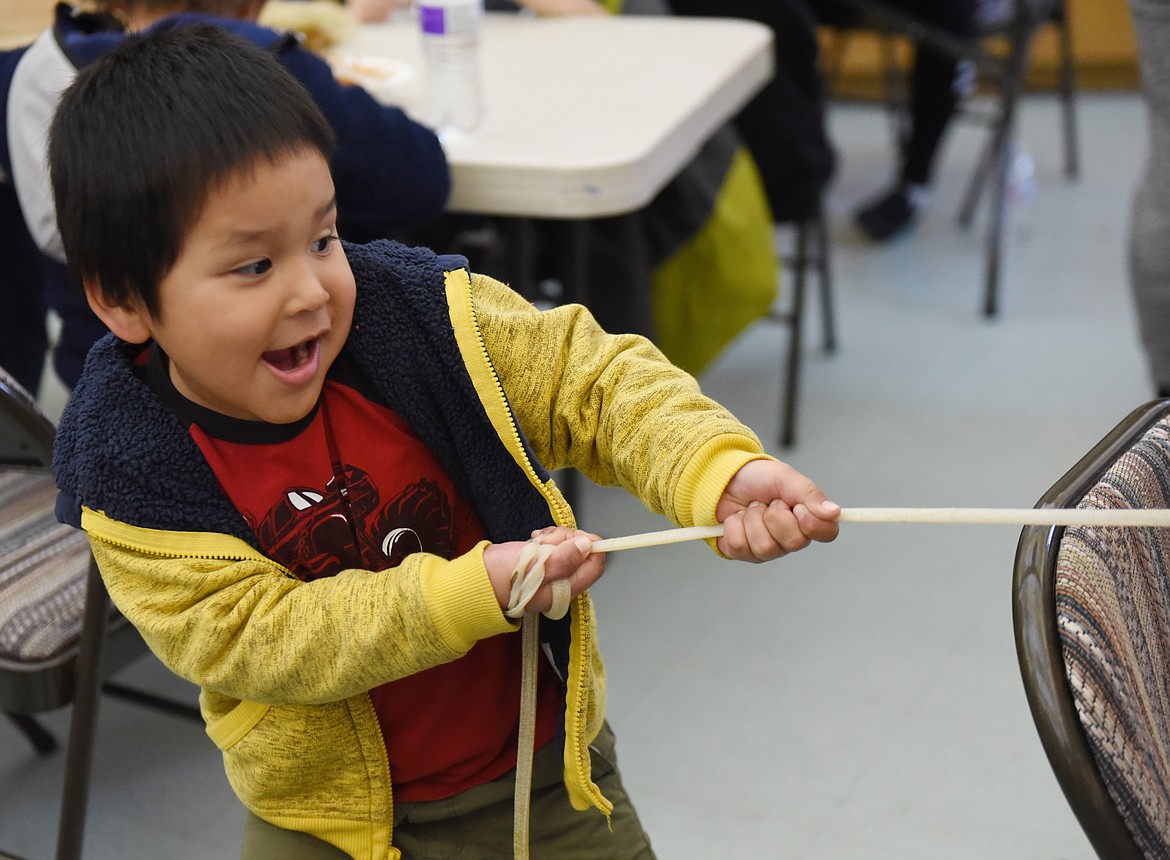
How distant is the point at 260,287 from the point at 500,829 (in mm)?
444

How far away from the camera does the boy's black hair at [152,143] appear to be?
0.76 metres

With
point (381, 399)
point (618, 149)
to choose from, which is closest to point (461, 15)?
point (618, 149)

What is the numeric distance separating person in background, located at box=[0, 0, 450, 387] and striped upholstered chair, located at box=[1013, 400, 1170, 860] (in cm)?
93

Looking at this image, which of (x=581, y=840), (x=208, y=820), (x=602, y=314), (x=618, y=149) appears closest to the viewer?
(x=581, y=840)

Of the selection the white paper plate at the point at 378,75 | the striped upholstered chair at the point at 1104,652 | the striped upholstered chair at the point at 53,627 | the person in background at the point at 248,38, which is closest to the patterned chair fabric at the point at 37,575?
the striped upholstered chair at the point at 53,627

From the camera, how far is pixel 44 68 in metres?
1.39

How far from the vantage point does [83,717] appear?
1.22m

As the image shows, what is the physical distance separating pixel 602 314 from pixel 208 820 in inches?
35.8

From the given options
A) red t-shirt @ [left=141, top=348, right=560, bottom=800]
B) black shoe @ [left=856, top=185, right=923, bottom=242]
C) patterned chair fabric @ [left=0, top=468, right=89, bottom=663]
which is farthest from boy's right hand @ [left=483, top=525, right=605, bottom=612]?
black shoe @ [left=856, top=185, right=923, bottom=242]

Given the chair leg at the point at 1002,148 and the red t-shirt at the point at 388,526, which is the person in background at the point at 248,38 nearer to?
the red t-shirt at the point at 388,526

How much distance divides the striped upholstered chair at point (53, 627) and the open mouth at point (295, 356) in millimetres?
424

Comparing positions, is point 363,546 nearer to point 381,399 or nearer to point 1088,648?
point 381,399

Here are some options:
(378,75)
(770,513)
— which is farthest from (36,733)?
(770,513)

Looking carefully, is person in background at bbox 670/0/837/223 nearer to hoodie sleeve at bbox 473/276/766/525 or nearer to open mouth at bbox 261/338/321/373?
hoodie sleeve at bbox 473/276/766/525
